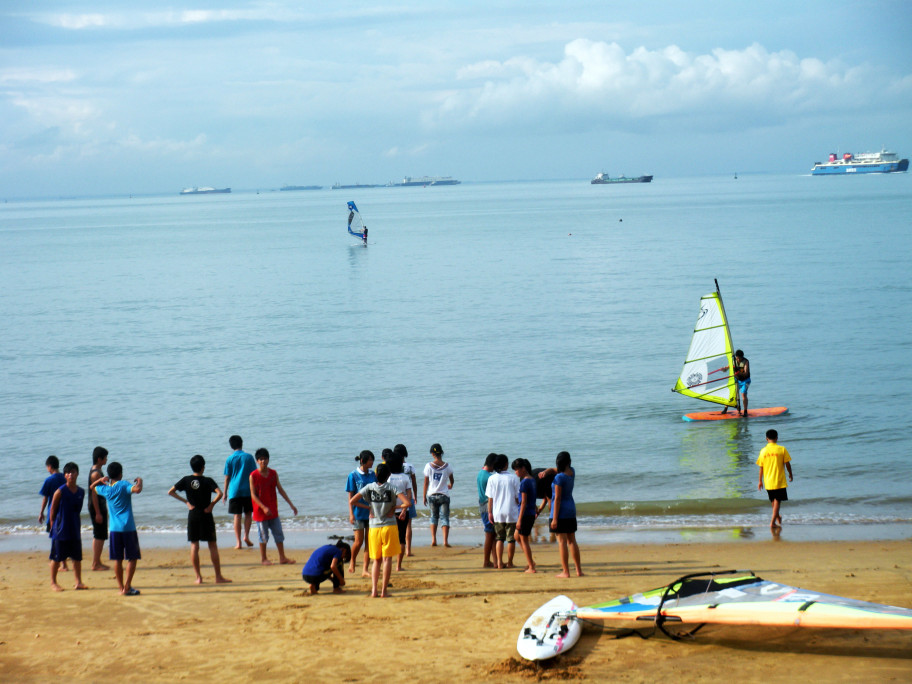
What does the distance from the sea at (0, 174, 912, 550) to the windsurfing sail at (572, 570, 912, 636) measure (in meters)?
4.52

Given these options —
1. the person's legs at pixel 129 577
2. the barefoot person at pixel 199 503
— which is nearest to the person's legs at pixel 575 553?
the barefoot person at pixel 199 503

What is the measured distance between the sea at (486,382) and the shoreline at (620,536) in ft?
0.25

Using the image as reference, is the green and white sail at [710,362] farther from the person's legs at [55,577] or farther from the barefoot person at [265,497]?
the person's legs at [55,577]

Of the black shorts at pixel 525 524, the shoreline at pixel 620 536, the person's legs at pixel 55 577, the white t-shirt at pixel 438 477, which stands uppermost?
the white t-shirt at pixel 438 477

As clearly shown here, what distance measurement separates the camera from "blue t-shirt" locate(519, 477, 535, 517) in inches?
386

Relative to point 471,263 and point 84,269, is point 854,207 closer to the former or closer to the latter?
point 471,263

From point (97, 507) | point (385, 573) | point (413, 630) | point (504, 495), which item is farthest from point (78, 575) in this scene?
point (504, 495)

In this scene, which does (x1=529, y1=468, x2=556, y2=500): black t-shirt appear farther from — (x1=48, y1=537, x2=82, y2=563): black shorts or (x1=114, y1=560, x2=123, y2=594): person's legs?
(x1=48, y1=537, x2=82, y2=563): black shorts

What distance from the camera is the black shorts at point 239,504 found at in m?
11.5

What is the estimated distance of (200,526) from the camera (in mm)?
9641

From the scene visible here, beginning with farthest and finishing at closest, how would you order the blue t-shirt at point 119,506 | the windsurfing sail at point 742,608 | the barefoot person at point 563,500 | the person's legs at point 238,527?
the person's legs at point 238,527
the barefoot person at point 563,500
the blue t-shirt at point 119,506
the windsurfing sail at point 742,608

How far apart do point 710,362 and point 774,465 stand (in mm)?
8866

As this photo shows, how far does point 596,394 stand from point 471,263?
41.9m

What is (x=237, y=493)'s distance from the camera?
11500mm
